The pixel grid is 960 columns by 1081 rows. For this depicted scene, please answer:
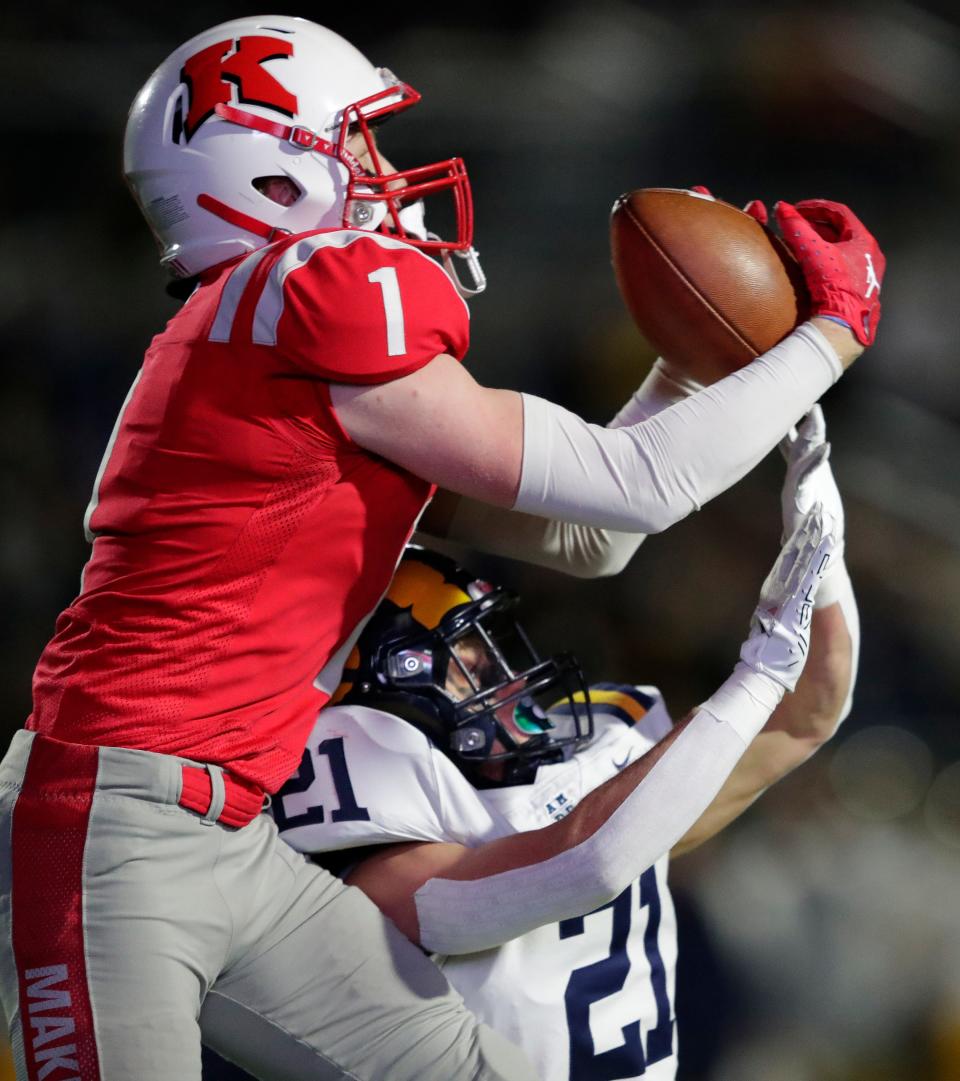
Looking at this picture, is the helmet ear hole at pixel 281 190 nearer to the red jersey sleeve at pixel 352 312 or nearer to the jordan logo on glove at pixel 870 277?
the red jersey sleeve at pixel 352 312

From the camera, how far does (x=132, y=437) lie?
1.31 m

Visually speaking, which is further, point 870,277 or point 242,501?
point 870,277

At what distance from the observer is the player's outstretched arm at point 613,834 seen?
1.29 m

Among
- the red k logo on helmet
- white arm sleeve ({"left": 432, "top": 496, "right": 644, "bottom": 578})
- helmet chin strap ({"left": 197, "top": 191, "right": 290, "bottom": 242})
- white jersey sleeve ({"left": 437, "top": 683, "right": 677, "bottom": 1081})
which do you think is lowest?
white jersey sleeve ({"left": 437, "top": 683, "right": 677, "bottom": 1081})

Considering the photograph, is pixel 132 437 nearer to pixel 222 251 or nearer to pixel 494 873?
pixel 222 251

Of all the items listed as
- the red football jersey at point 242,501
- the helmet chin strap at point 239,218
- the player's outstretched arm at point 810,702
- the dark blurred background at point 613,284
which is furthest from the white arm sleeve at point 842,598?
the dark blurred background at point 613,284

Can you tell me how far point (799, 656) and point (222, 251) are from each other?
75 cm

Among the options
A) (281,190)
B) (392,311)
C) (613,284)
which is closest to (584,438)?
(392,311)

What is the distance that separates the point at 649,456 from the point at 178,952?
0.63 m

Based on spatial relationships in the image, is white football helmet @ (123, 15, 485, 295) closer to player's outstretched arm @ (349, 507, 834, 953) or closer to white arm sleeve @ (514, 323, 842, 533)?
white arm sleeve @ (514, 323, 842, 533)

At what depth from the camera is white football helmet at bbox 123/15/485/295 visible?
1.39m

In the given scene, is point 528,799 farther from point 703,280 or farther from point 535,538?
point 703,280

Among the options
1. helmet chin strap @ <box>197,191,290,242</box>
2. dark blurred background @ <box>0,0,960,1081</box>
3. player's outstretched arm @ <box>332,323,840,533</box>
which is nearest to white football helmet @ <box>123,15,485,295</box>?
helmet chin strap @ <box>197,191,290,242</box>

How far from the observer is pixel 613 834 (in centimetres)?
129
